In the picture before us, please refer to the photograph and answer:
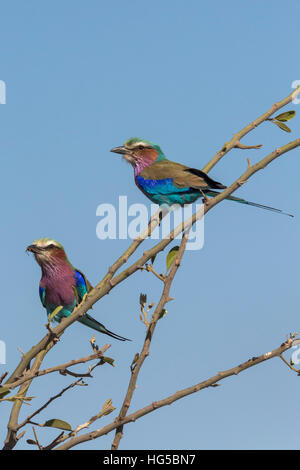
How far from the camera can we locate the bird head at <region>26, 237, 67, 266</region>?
573 centimetres

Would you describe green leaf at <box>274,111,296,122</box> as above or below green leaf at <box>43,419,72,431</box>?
above

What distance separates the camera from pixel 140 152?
7.07 meters

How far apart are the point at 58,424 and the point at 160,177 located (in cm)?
369

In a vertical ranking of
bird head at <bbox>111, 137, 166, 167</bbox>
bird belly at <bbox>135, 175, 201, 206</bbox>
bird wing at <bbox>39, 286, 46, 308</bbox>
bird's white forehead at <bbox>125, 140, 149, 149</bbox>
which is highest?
bird's white forehead at <bbox>125, 140, 149, 149</bbox>

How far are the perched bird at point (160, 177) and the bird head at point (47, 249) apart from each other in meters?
1.20

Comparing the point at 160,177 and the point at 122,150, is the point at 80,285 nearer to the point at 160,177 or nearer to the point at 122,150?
Answer: the point at 160,177

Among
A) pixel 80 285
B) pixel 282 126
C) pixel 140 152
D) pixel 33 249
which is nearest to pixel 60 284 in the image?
pixel 80 285

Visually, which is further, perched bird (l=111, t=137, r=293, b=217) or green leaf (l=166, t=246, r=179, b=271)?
perched bird (l=111, t=137, r=293, b=217)

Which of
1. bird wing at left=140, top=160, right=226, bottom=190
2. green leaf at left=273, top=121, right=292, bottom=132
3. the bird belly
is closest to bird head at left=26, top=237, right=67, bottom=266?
the bird belly

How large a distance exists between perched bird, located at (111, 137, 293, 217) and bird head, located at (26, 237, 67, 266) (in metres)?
1.20

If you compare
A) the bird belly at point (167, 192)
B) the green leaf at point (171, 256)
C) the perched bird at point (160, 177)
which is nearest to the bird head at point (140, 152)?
the perched bird at point (160, 177)

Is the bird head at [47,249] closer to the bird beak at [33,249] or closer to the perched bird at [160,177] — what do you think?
the bird beak at [33,249]

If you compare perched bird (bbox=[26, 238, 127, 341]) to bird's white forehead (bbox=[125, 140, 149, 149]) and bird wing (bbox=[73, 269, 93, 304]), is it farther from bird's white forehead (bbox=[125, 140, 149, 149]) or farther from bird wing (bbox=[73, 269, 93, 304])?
bird's white forehead (bbox=[125, 140, 149, 149])
